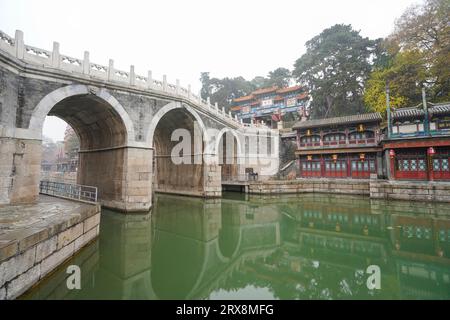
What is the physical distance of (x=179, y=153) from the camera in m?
18.1

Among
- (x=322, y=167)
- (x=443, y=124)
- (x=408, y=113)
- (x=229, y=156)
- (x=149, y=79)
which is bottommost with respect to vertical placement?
(x=322, y=167)

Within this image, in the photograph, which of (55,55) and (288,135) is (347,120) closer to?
(288,135)

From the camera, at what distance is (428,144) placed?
47.9 ft

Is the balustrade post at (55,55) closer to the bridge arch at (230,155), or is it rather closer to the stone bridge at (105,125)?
the stone bridge at (105,125)

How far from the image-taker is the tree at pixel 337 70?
27.5 metres

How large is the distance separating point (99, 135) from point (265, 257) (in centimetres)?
1210

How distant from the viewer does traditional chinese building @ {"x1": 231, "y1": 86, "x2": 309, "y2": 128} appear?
3578 centimetres

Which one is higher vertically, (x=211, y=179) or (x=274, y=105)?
(x=274, y=105)

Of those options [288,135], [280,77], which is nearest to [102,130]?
[288,135]

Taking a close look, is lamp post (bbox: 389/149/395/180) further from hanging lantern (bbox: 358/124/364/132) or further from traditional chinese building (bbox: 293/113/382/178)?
hanging lantern (bbox: 358/124/364/132)

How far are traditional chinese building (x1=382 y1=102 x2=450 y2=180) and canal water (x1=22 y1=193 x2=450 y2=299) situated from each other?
4.52 metres

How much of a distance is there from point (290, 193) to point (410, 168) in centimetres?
844

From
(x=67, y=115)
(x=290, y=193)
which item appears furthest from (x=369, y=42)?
(x=67, y=115)

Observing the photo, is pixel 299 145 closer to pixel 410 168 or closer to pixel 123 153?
pixel 410 168
